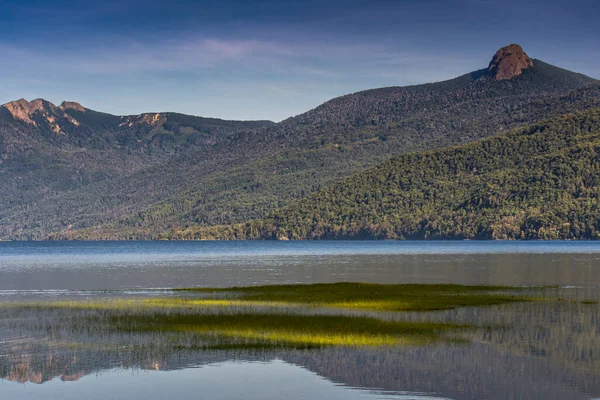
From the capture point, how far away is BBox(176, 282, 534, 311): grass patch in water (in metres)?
50.2

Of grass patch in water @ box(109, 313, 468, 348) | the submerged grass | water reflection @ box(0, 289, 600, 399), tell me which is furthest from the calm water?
the submerged grass

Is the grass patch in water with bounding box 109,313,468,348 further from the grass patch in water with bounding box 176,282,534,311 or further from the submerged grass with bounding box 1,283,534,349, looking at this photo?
the grass patch in water with bounding box 176,282,534,311

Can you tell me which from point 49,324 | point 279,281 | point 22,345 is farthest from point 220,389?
point 279,281

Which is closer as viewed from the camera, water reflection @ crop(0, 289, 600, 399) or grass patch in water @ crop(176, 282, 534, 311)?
water reflection @ crop(0, 289, 600, 399)

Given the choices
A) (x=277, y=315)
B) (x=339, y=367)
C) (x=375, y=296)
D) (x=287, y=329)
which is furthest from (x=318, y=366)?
(x=375, y=296)

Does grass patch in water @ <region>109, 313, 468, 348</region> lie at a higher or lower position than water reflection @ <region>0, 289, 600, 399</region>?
lower

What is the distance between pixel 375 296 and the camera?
5606 cm

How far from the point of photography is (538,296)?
179ft

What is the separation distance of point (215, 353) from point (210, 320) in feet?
32.8

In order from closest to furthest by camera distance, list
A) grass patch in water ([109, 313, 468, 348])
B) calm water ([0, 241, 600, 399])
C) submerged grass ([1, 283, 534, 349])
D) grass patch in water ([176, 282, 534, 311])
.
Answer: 1. calm water ([0, 241, 600, 399])
2. grass patch in water ([109, 313, 468, 348])
3. submerged grass ([1, 283, 534, 349])
4. grass patch in water ([176, 282, 534, 311])

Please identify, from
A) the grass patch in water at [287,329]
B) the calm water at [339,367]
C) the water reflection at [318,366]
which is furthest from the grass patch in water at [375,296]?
the water reflection at [318,366]

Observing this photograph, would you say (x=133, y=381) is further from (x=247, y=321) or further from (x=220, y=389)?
(x=247, y=321)

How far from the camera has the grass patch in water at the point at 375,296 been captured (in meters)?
50.2

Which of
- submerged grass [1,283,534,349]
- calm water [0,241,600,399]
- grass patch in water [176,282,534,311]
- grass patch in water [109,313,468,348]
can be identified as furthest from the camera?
grass patch in water [176,282,534,311]
